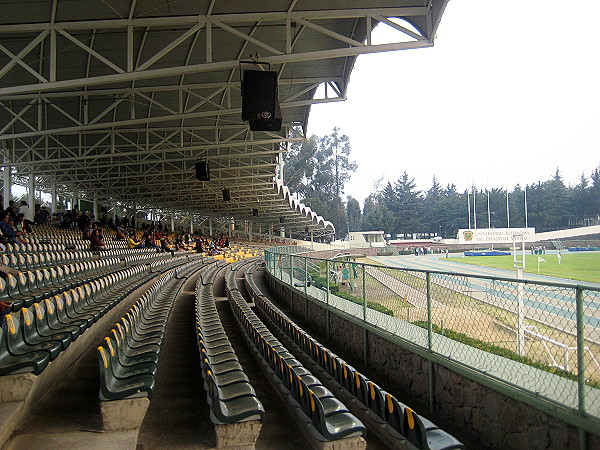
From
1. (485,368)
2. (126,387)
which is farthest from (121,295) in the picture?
(485,368)

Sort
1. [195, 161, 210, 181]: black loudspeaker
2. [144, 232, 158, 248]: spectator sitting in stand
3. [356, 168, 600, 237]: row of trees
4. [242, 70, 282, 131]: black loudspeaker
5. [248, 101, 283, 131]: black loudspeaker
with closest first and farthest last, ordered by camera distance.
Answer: [242, 70, 282, 131]: black loudspeaker, [248, 101, 283, 131]: black loudspeaker, [195, 161, 210, 181]: black loudspeaker, [144, 232, 158, 248]: spectator sitting in stand, [356, 168, 600, 237]: row of trees

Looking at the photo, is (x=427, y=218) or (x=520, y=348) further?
(x=427, y=218)

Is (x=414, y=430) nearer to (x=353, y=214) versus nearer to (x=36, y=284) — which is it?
(x=36, y=284)

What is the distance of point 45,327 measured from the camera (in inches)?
175

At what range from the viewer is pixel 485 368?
3.75 metres

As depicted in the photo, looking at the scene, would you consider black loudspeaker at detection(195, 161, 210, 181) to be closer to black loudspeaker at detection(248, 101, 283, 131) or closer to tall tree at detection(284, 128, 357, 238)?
black loudspeaker at detection(248, 101, 283, 131)

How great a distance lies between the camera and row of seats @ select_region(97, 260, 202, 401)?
3.30 m

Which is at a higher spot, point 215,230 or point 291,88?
point 291,88

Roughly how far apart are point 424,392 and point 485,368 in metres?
1.00

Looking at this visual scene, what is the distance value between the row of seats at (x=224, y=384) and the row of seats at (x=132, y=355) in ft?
1.48

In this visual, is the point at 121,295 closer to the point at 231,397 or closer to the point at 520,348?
the point at 231,397

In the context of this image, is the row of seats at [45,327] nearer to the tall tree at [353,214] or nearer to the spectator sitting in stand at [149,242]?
the spectator sitting in stand at [149,242]

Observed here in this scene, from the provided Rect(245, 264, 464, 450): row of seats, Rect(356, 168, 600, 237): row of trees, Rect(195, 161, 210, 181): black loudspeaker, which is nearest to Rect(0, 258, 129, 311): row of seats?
Rect(245, 264, 464, 450): row of seats

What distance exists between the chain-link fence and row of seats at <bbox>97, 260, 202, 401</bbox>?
258cm
